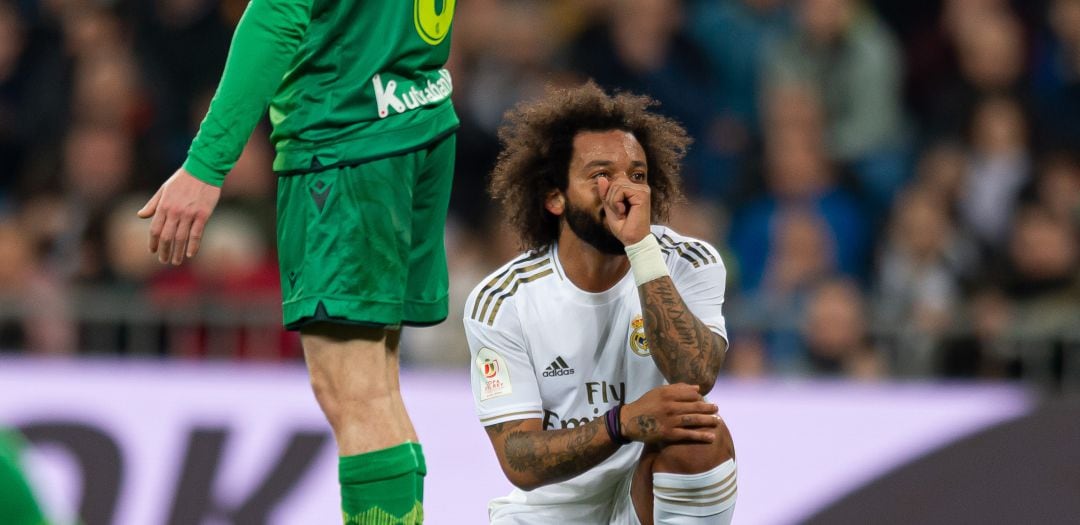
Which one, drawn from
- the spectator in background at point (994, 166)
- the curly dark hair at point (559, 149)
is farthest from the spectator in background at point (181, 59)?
the curly dark hair at point (559, 149)

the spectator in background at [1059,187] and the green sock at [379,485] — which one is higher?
the spectator in background at [1059,187]

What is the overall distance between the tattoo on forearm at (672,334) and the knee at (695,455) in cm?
16

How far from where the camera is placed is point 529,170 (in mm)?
4496

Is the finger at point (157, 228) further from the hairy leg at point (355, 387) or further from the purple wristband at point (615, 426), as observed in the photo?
the purple wristband at point (615, 426)

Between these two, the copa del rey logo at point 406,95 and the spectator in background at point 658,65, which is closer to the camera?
the copa del rey logo at point 406,95

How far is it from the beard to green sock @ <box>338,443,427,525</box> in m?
0.83

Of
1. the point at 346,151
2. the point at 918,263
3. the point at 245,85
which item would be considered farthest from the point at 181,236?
the point at 918,263

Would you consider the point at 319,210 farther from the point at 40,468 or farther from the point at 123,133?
the point at 123,133

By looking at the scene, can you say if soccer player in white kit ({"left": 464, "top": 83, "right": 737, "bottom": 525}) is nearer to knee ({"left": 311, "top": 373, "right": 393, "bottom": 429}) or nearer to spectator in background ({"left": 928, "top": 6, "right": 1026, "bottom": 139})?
knee ({"left": 311, "top": 373, "right": 393, "bottom": 429})

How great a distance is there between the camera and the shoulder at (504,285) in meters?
4.37

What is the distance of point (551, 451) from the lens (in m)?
4.08

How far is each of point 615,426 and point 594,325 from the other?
471 millimetres

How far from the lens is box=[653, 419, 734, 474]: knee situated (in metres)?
4.00

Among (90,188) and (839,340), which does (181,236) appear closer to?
(839,340)
